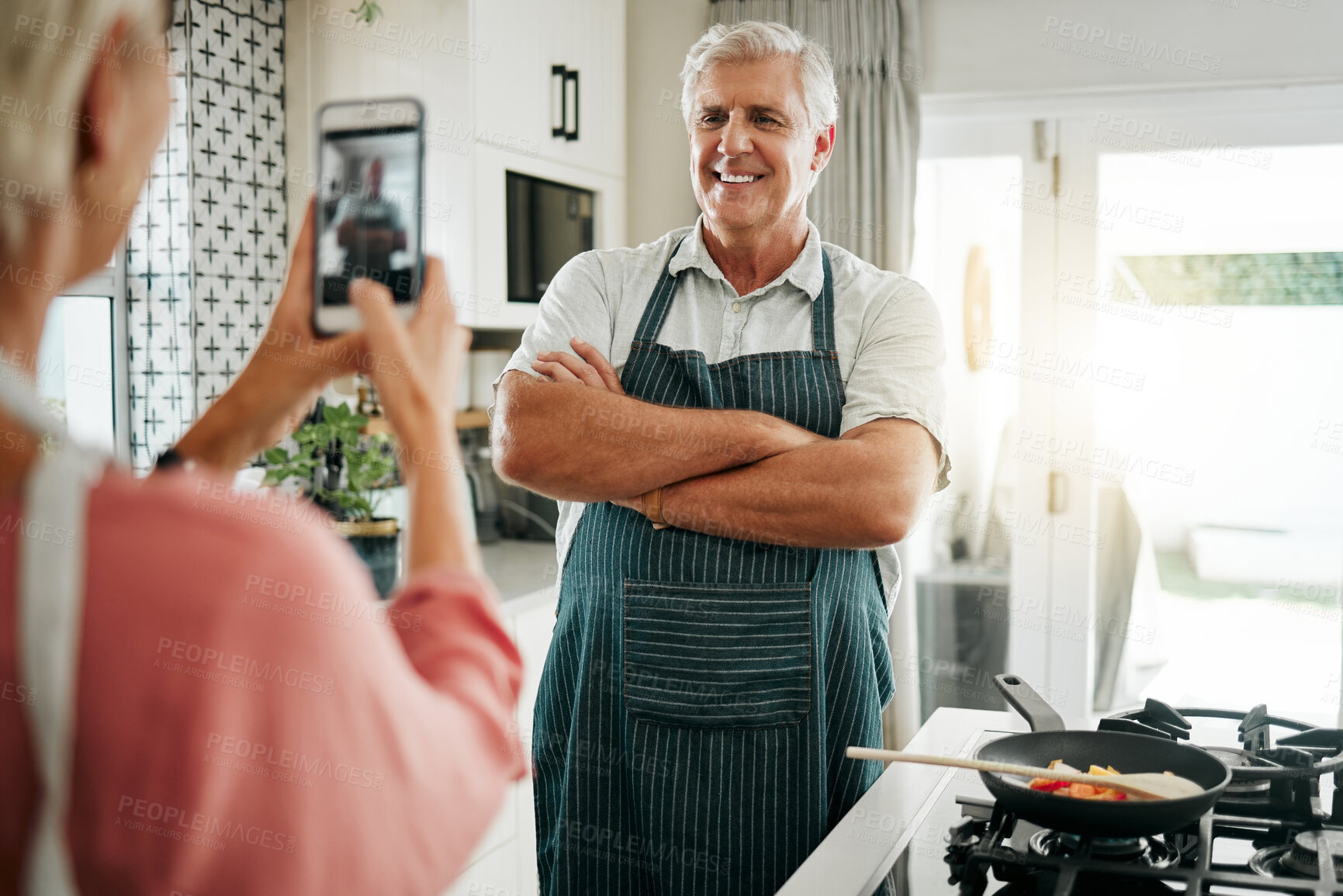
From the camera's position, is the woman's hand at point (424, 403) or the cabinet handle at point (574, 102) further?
the cabinet handle at point (574, 102)

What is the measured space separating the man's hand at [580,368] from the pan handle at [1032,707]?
65 cm

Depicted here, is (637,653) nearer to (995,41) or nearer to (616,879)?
(616,879)

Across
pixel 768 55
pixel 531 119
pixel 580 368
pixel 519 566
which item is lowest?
pixel 519 566

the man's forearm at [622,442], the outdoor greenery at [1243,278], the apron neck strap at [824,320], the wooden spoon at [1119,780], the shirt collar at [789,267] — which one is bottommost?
the wooden spoon at [1119,780]

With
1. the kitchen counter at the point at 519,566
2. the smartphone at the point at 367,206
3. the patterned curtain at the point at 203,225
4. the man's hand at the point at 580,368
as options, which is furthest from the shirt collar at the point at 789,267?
the patterned curtain at the point at 203,225

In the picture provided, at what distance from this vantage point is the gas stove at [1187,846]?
92 centimetres

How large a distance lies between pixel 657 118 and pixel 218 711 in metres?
3.19

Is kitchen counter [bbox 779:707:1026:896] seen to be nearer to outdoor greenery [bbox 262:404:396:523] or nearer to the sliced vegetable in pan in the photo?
the sliced vegetable in pan

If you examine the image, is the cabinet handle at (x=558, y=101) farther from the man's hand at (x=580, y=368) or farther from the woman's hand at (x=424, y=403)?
the woman's hand at (x=424, y=403)

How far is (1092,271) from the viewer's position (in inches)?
122

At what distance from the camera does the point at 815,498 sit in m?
1.43

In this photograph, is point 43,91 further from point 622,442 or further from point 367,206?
point 622,442

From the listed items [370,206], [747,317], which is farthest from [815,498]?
[370,206]

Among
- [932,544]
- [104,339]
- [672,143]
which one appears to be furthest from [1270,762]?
[672,143]
